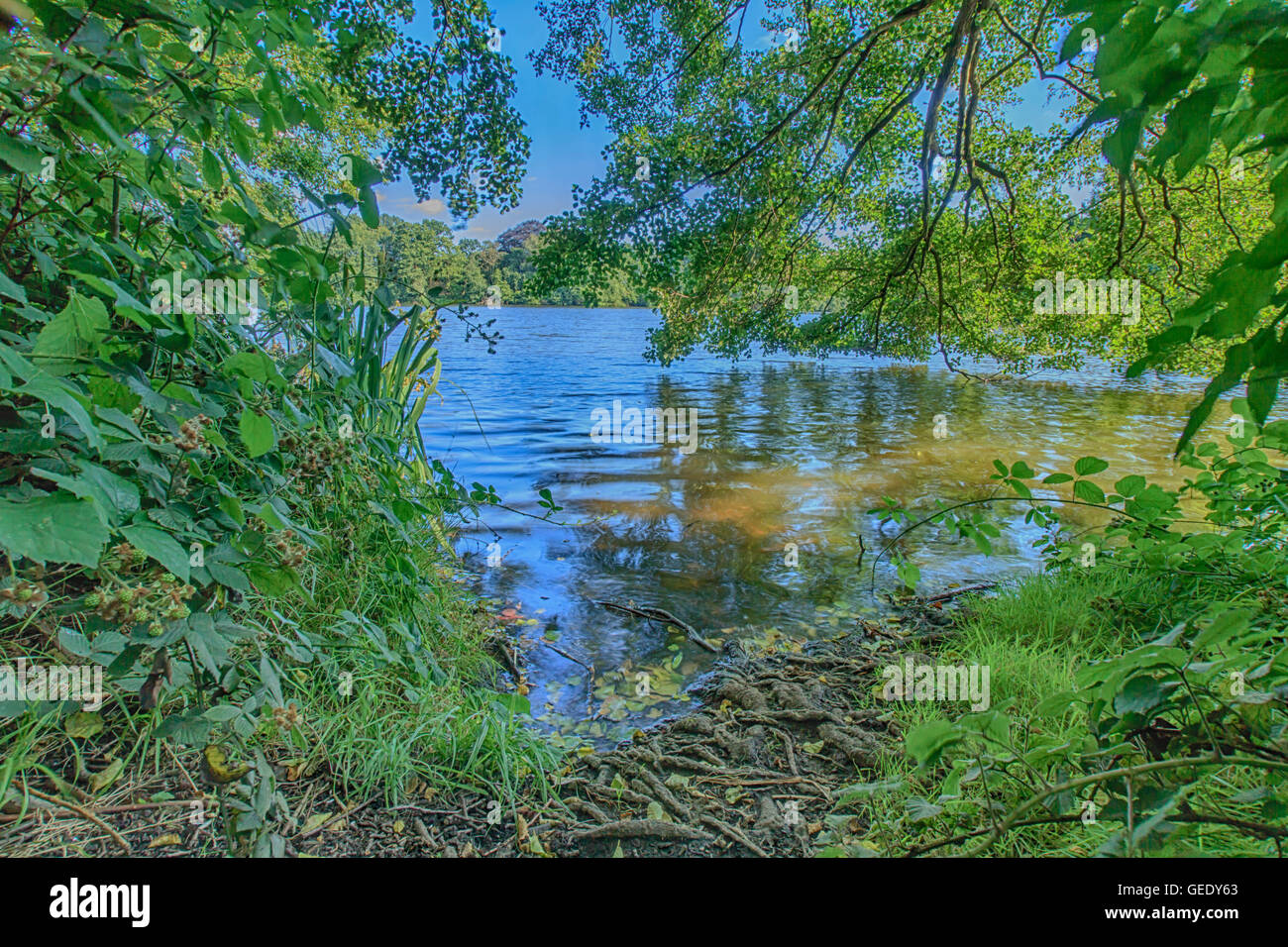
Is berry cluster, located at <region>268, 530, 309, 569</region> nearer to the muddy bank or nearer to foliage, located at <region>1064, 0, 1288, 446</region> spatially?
the muddy bank

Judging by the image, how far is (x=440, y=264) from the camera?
283 centimetres

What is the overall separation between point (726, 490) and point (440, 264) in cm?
426

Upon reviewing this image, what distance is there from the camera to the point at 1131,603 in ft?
9.38

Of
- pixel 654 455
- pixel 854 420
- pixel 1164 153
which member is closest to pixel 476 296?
pixel 1164 153

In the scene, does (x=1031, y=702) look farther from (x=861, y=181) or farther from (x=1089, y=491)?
(x=861, y=181)

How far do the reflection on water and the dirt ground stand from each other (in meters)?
0.47

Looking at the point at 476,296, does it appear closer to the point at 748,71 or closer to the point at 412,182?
the point at 412,182

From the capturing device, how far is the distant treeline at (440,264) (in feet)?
7.95

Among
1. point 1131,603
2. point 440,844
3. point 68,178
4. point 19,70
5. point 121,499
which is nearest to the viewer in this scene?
point 121,499

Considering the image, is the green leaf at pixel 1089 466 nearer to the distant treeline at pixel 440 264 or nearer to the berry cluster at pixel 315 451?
the distant treeline at pixel 440 264

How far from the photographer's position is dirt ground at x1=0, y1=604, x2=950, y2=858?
1356mm

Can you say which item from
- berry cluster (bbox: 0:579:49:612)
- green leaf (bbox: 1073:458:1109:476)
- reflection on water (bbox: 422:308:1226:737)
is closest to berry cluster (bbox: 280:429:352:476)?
berry cluster (bbox: 0:579:49:612)

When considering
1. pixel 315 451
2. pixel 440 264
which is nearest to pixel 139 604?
pixel 315 451
